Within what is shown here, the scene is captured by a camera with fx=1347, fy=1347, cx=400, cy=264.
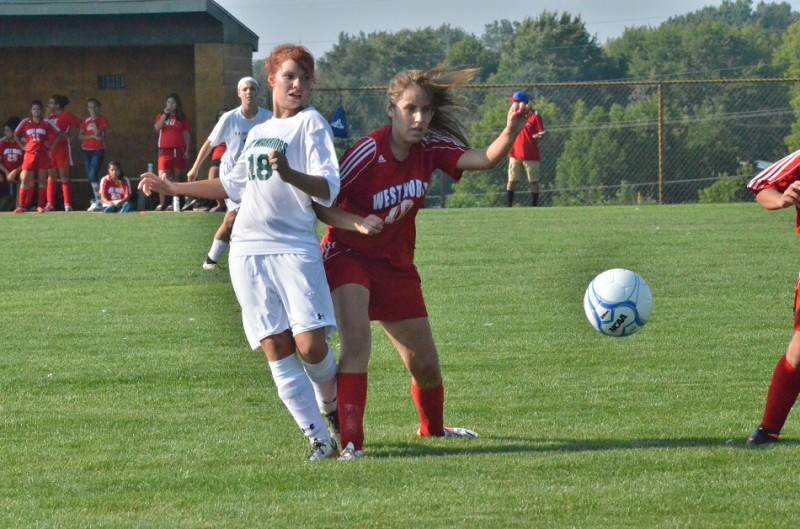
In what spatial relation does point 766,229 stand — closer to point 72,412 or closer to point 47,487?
point 72,412

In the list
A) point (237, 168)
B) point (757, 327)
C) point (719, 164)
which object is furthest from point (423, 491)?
point (719, 164)

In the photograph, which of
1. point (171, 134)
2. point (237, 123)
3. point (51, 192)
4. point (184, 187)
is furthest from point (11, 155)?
point (184, 187)

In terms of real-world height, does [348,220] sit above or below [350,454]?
above

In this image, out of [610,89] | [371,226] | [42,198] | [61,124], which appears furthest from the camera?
[610,89]

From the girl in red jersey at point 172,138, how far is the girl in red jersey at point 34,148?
198 centimetres

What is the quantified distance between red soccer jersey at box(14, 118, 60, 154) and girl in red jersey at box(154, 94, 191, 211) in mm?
1922

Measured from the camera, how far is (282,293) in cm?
529

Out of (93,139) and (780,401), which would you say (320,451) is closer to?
(780,401)

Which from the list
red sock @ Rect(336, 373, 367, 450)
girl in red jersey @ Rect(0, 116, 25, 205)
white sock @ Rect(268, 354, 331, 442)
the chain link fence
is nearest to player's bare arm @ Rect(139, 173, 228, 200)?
white sock @ Rect(268, 354, 331, 442)

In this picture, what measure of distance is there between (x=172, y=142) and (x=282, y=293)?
17.8 metres

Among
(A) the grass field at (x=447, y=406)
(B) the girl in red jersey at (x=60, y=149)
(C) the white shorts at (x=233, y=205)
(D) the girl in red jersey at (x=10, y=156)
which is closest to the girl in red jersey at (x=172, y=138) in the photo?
(B) the girl in red jersey at (x=60, y=149)

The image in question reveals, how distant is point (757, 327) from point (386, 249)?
4.47 m

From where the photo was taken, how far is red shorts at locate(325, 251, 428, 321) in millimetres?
5625

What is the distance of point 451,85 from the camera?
5719mm
